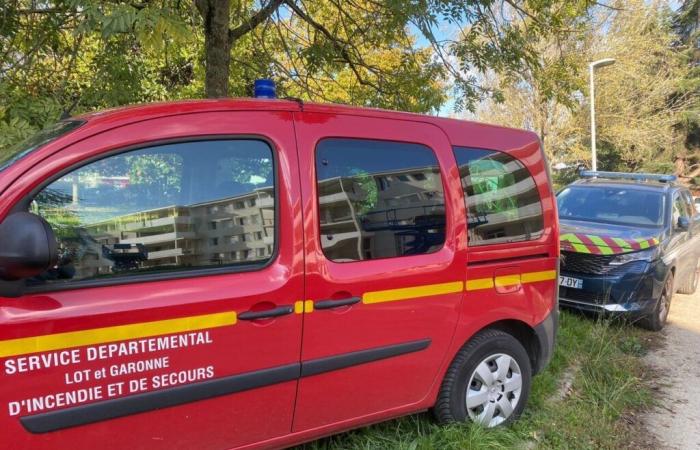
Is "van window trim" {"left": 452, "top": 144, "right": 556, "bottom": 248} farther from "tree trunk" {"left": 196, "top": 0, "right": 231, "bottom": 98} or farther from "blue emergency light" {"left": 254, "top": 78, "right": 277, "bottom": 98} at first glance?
"tree trunk" {"left": 196, "top": 0, "right": 231, "bottom": 98}

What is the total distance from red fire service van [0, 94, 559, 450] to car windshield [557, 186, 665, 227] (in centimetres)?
411

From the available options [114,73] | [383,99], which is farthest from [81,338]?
[383,99]

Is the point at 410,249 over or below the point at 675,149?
below

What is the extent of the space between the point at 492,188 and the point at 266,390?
1713 mm

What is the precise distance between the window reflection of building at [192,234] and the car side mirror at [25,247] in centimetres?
24

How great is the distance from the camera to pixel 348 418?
2600mm

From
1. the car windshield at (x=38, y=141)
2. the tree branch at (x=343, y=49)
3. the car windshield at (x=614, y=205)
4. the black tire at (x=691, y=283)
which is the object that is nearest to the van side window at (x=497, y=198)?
the car windshield at (x=38, y=141)

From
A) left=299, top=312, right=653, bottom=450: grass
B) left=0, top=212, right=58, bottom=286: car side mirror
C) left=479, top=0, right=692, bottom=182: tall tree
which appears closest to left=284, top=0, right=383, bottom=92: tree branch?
left=299, top=312, right=653, bottom=450: grass

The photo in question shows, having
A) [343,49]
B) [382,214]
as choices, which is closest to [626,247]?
[343,49]

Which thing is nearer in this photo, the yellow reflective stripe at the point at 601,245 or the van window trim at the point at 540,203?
the van window trim at the point at 540,203

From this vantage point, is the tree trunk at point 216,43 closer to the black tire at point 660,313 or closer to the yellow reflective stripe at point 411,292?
the yellow reflective stripe at point 411,292

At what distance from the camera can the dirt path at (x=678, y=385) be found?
367 centimetres

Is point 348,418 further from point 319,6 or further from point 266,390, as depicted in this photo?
point 319,6

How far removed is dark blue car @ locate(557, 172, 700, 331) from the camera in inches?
222
